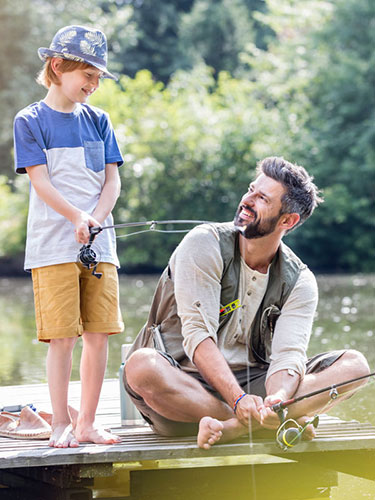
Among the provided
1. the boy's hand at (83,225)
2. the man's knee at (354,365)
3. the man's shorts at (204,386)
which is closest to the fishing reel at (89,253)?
the boy's hand at (83,225)

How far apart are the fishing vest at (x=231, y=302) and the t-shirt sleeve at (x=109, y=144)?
21.2 inches

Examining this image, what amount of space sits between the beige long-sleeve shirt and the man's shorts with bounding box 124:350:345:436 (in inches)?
2.3

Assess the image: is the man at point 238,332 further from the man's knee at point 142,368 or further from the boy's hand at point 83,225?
the boy's hand at point 83,225

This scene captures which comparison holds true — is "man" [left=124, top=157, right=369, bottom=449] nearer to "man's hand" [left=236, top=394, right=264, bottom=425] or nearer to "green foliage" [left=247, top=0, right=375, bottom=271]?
"man's hand" [left=236, top=394, right=264, bottom=425]

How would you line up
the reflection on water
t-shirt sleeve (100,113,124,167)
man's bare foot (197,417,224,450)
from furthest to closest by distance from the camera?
the reflection on water < t-shirt sleeve (100,113,124,167) < man's bare foot (197,417,224,450)

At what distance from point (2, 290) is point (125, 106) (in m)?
7.75

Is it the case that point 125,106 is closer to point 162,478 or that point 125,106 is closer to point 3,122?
point 3,122

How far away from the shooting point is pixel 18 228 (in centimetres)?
A: 2180

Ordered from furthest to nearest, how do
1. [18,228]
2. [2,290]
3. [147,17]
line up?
1. [147,17]
2. [18,228]
3. [2,290]

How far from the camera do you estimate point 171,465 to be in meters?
4.41

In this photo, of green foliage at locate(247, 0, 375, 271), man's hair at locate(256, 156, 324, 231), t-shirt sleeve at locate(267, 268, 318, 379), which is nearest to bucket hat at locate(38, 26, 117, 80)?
man's hair at locate(256, 156, 324, 231)

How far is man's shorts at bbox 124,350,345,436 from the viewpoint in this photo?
354cm

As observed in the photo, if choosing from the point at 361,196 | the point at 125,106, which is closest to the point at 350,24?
the point at 361,196

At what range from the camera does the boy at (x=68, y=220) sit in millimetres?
3527
